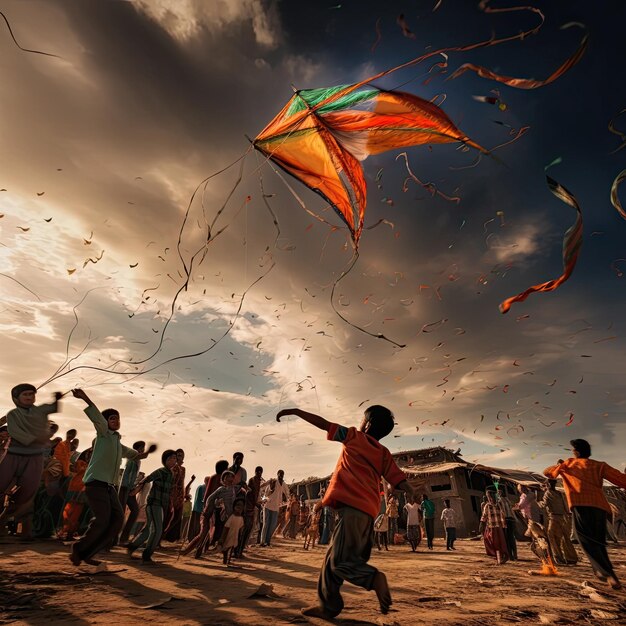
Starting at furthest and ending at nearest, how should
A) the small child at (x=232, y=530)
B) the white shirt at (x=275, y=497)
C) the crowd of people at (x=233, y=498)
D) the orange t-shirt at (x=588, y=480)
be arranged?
the white shirt at (x=275, y=497) < the small child at (x=232, y=530) < the orange t-shirt at (x=588, y=480) < the crowd of people at (x=233, y=498)

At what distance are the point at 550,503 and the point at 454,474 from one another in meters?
17.2

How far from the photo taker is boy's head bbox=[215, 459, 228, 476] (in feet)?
27.8

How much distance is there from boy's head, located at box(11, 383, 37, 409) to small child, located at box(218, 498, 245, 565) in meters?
4.05

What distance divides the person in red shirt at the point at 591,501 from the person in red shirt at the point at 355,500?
3769 millimetres

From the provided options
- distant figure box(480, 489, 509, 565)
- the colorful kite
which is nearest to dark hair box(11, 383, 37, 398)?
the colorful kite

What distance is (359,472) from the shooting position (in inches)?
137

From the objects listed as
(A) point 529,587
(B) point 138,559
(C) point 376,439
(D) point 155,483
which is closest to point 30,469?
(D) point 155,483

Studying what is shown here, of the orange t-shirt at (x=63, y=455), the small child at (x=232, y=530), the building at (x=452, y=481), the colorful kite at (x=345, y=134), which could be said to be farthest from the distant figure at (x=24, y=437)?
the building at (x=452, y=481)

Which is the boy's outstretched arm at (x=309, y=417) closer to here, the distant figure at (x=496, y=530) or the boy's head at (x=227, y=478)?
the boy's head at (x=227, y=478)

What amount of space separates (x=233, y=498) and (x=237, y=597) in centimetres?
384

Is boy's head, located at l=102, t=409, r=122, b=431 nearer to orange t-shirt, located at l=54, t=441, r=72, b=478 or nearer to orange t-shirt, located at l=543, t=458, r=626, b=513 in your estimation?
orange t-shirt, located at l=54, t=441, r=72, b=478

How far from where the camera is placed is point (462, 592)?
4.83 metres

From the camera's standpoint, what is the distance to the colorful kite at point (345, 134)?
22.3 ft

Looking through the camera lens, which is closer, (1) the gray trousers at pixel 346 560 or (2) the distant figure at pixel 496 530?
(1) the gray trousers at pixel 346 560
